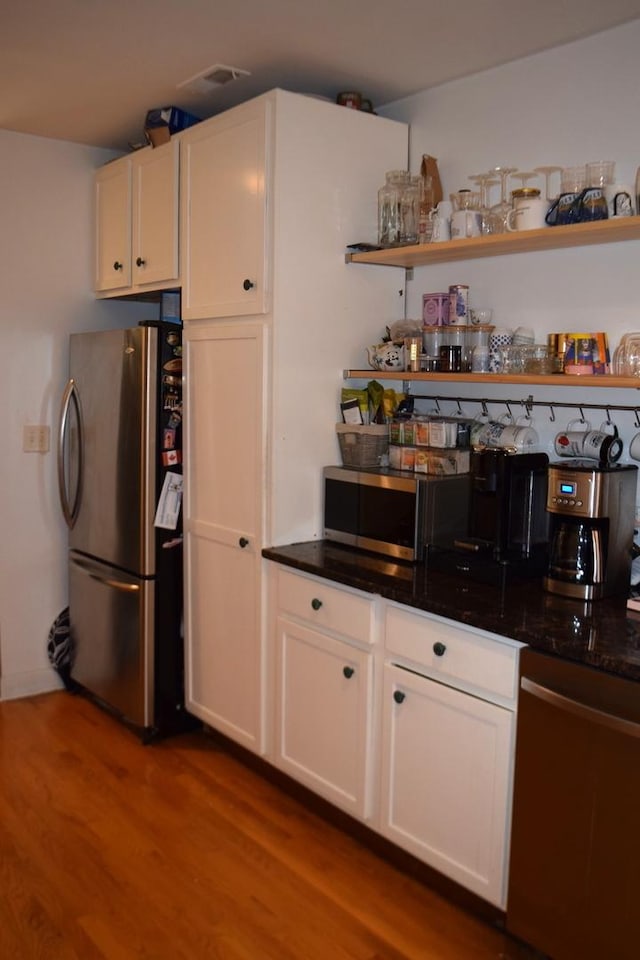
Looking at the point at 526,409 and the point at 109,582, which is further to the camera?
the point at 109,582

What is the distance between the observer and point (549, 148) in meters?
2.62

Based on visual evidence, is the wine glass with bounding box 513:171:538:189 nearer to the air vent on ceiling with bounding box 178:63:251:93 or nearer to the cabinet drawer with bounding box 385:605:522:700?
the air vent on ceiling with bounding box 178:63:251:93

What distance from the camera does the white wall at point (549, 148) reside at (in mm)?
2426

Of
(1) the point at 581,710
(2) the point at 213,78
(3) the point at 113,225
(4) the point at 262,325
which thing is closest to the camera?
(1) the point at 581,710

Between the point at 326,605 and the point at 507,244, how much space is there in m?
1.22

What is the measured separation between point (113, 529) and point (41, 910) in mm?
1478

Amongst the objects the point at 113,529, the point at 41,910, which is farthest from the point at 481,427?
the point at 41,910

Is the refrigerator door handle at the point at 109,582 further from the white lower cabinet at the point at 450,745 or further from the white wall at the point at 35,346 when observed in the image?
the white lower cabinet at the point at 450,745

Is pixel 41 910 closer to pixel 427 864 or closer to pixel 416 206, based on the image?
pixel 427 864

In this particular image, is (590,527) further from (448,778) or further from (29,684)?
(29,684)

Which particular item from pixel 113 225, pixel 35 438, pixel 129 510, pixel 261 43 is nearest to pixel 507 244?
pixel 261 43

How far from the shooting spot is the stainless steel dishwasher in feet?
6.03

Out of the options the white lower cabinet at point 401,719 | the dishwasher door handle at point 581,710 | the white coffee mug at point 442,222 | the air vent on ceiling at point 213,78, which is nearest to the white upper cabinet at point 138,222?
the air vent on ceiling at point 213,78

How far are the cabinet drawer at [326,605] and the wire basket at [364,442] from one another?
47 centimetres
